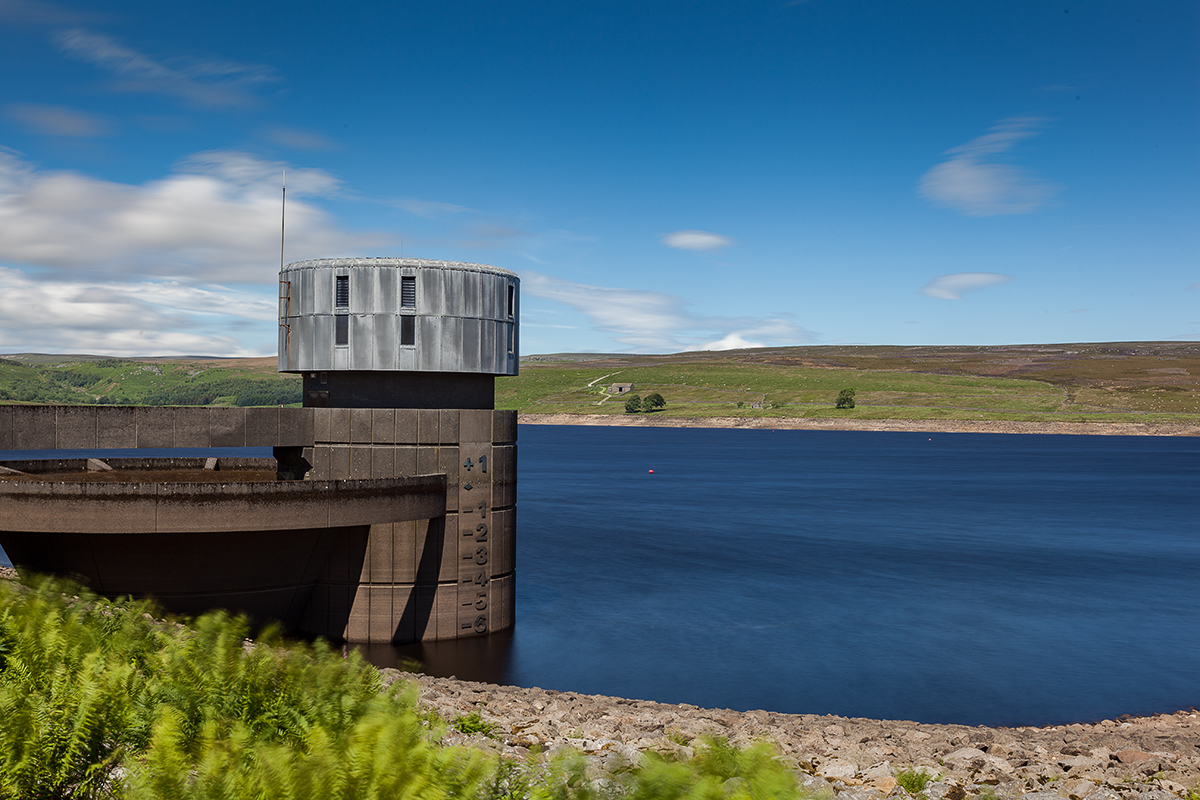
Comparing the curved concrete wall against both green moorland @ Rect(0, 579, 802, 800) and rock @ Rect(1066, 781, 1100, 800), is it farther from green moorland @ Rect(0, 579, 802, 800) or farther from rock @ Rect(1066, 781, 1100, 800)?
rock @ Rect(1066, 781, 1100, 800)

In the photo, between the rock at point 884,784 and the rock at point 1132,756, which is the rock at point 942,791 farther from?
the rock at point 1132,756

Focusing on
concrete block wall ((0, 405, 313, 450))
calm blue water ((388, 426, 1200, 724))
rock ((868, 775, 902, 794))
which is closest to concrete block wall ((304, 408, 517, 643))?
calm blue water ((388, 426, 1200, 724))

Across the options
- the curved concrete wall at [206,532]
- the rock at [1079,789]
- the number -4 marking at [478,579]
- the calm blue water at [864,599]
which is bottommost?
the calm blue water at [864,599]

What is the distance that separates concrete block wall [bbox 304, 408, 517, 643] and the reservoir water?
88 centimetres

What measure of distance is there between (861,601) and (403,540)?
21.4 m

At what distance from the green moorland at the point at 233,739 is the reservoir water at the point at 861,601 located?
13907mm

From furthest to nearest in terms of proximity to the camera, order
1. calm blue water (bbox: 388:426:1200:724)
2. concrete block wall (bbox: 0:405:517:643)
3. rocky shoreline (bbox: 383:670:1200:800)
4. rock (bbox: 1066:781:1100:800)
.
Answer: calm blue water (bbox: 388:426:1200:724)
concrete block wall (bbox: 0:405:517:643)
rocky shoreline (bbox: 383:670:1200:800)
rock (bbox: 1066:781:1100:800)

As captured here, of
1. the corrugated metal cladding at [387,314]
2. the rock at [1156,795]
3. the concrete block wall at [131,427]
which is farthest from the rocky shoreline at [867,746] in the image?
the corrugated metal cladding at [387,314]

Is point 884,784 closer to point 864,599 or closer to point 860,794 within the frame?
point 860,794

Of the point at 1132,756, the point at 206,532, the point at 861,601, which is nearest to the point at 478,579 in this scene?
the point at 206,532

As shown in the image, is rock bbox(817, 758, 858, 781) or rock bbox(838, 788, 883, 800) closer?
rock bbox(838, 788, 883, 800)

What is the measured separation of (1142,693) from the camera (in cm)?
2744

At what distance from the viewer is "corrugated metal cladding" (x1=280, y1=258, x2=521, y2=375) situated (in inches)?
1032

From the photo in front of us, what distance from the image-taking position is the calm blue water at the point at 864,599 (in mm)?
27062
